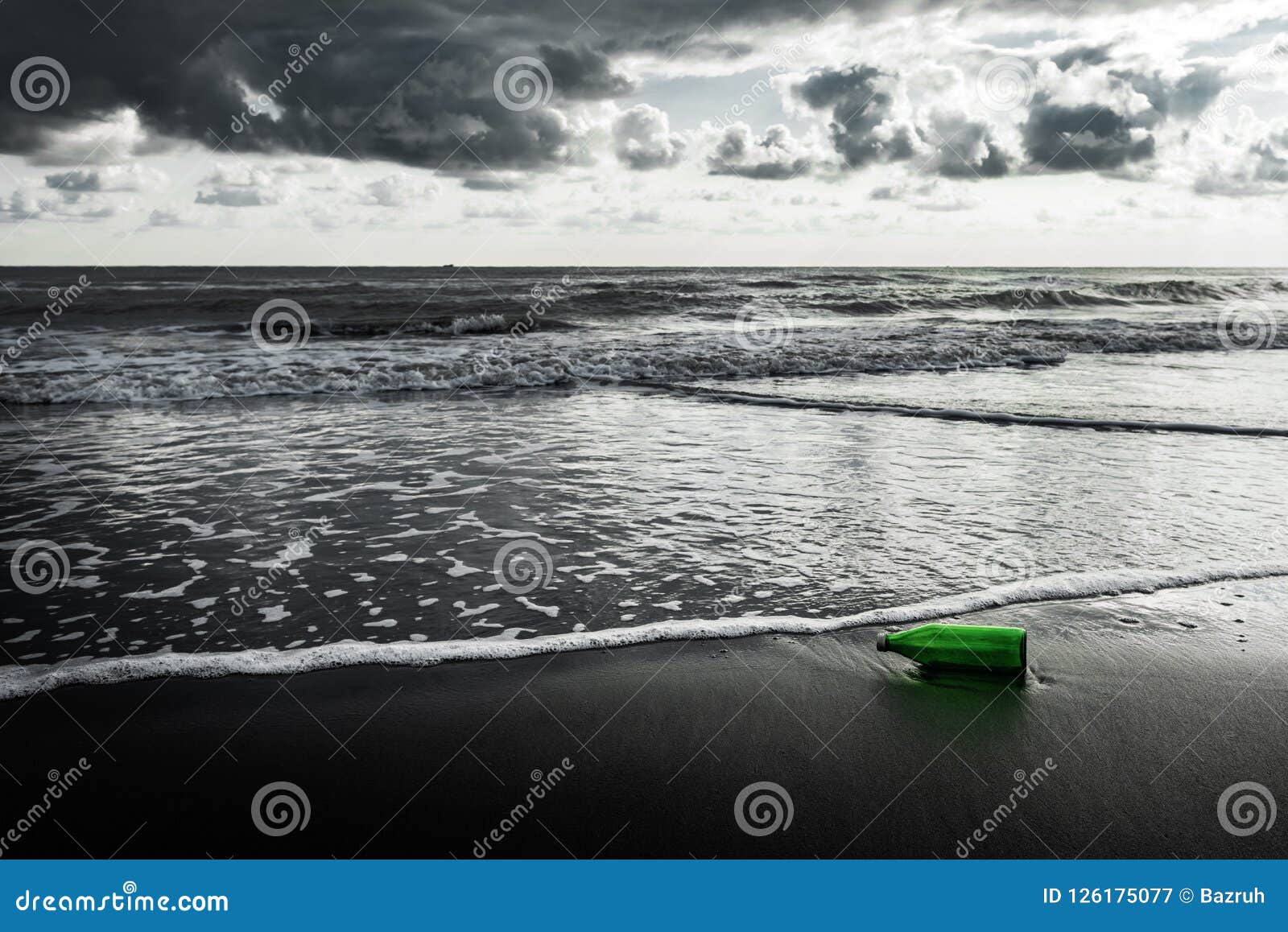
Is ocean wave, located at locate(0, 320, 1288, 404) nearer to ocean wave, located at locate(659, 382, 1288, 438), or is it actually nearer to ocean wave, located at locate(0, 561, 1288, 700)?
ocean wave, located at locate(659, 382, 1288, 438)

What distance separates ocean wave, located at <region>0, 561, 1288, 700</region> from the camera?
147 inches

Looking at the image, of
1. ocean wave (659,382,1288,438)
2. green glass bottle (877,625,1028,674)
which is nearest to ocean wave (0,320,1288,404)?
ocean wave (659,382,1288,438)

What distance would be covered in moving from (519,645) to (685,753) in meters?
1.15

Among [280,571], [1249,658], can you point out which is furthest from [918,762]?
[280,571]

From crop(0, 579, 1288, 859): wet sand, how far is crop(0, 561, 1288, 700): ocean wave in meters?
0.08

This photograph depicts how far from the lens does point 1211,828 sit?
268 centimetres

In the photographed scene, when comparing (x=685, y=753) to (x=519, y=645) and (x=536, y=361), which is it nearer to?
(x=519, y=645)

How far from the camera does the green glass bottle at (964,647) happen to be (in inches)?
145

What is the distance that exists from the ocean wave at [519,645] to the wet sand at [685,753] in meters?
0.08

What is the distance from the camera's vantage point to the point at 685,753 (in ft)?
10.2

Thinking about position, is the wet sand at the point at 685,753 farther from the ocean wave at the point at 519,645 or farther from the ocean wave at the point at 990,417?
the ocean wave at the point at 990,417

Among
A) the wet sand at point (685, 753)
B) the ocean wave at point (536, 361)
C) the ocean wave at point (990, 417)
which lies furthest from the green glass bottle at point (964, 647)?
the ocean wave at point (536, 361)

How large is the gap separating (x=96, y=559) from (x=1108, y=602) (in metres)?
5.88
